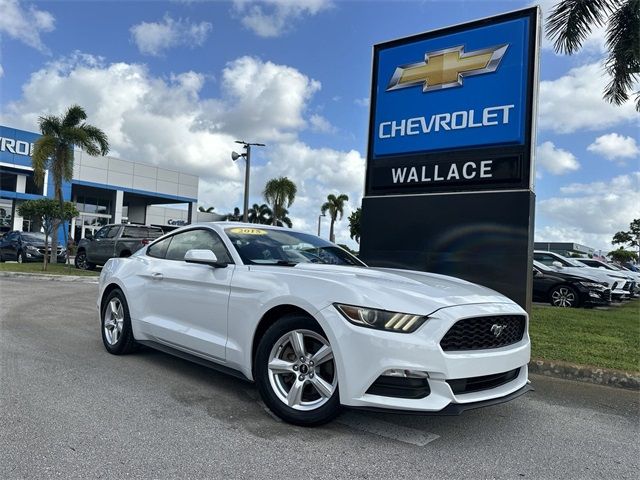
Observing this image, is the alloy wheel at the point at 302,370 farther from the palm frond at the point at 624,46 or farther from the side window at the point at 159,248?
the palm frond at the point at 624,46

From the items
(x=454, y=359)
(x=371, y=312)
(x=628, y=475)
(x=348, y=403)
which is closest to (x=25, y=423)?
(x=348, y=403)

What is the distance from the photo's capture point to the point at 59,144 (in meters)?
21.5

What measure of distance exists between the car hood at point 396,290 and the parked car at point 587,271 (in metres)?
11.4

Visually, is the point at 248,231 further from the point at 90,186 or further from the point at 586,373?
the point at 90,186

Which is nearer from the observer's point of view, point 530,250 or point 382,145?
point 530,250

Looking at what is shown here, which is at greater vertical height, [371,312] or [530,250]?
[530,250]

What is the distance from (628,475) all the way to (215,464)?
2.54 meters

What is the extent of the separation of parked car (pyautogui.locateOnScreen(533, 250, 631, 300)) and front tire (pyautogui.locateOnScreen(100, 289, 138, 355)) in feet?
39.2

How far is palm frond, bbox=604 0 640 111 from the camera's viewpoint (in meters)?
13.3

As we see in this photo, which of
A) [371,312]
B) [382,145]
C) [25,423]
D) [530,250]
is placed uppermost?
[382,145]

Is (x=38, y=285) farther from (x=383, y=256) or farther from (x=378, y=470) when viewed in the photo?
(x=378, y=470)

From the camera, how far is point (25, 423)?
3.59 meters

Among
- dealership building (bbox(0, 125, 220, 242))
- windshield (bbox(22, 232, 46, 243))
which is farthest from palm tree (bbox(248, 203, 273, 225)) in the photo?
windshield (bbox(22, 232, 46, 243))

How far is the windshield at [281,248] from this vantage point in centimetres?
451
